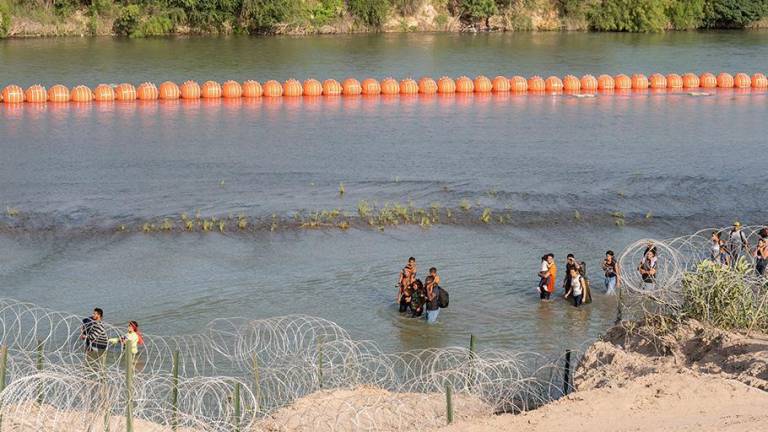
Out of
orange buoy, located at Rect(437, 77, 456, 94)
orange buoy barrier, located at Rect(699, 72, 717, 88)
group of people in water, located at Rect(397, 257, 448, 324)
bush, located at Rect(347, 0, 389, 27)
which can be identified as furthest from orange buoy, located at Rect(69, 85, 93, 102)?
bush, located at Rect(347, 0, 389, 27)

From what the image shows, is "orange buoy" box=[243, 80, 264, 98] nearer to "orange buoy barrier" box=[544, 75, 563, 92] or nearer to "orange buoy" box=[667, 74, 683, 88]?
"orange buoy barrier" box=[544, 75, 563, 92]

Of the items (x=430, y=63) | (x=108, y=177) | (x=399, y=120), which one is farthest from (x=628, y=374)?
(x=430, y=63)

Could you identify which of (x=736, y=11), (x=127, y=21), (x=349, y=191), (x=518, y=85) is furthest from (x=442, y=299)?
(x=736, y=11)

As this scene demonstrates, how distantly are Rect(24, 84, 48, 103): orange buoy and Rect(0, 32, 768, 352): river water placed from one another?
1.15 m

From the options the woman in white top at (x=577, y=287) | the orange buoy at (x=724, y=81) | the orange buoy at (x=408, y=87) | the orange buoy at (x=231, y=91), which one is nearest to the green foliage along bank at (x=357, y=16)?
the orange buoy at (x=408, y=87)

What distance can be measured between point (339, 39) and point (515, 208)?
47.8 meters

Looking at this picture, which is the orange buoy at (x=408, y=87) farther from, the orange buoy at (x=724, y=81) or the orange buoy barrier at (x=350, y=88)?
the orange buoy at (x=724, y=81)

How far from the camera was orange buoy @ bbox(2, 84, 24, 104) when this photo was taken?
48500mm

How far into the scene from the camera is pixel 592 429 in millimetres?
14992

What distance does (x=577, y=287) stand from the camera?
23516mm

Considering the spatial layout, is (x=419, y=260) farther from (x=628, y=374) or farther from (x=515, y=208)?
(x=628, y=374)

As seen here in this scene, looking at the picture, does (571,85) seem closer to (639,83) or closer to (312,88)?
(639,83)

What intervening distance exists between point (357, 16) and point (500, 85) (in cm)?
2873

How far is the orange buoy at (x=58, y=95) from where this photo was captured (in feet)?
163
